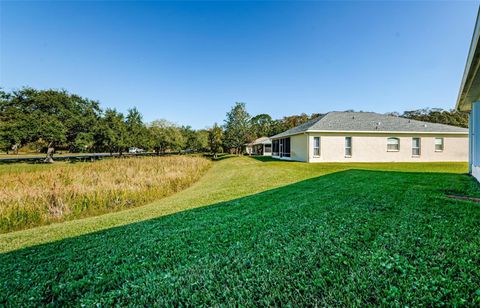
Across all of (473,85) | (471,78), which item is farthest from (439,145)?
(471,78)

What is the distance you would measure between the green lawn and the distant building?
97.5 ft

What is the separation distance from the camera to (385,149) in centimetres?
1742

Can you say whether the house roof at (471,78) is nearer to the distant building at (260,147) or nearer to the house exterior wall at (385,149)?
the house exterior wall at (385,149)

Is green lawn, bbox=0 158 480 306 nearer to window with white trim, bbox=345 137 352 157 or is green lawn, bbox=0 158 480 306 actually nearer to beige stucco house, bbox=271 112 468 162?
beige stucco house, bbox=271 112 468 162

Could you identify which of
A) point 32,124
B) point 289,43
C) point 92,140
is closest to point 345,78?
point 289,43

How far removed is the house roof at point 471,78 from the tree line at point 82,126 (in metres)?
27.3

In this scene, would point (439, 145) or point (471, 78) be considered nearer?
point (471, 78)

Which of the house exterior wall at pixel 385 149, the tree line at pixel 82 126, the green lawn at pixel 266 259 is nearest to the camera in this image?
the green lawn at pixel 266 259

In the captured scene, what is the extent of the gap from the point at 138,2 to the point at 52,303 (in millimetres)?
14833

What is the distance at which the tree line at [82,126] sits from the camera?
23.4m

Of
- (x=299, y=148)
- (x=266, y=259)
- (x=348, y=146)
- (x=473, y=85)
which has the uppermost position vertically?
(x=473, y=85)

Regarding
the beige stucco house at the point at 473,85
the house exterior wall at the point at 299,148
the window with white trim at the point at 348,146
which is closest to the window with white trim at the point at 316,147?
the house exterior wall at the point at 299,148

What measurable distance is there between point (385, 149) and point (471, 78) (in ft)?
44.8

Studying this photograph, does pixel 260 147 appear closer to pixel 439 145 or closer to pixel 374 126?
pixel 374 126
